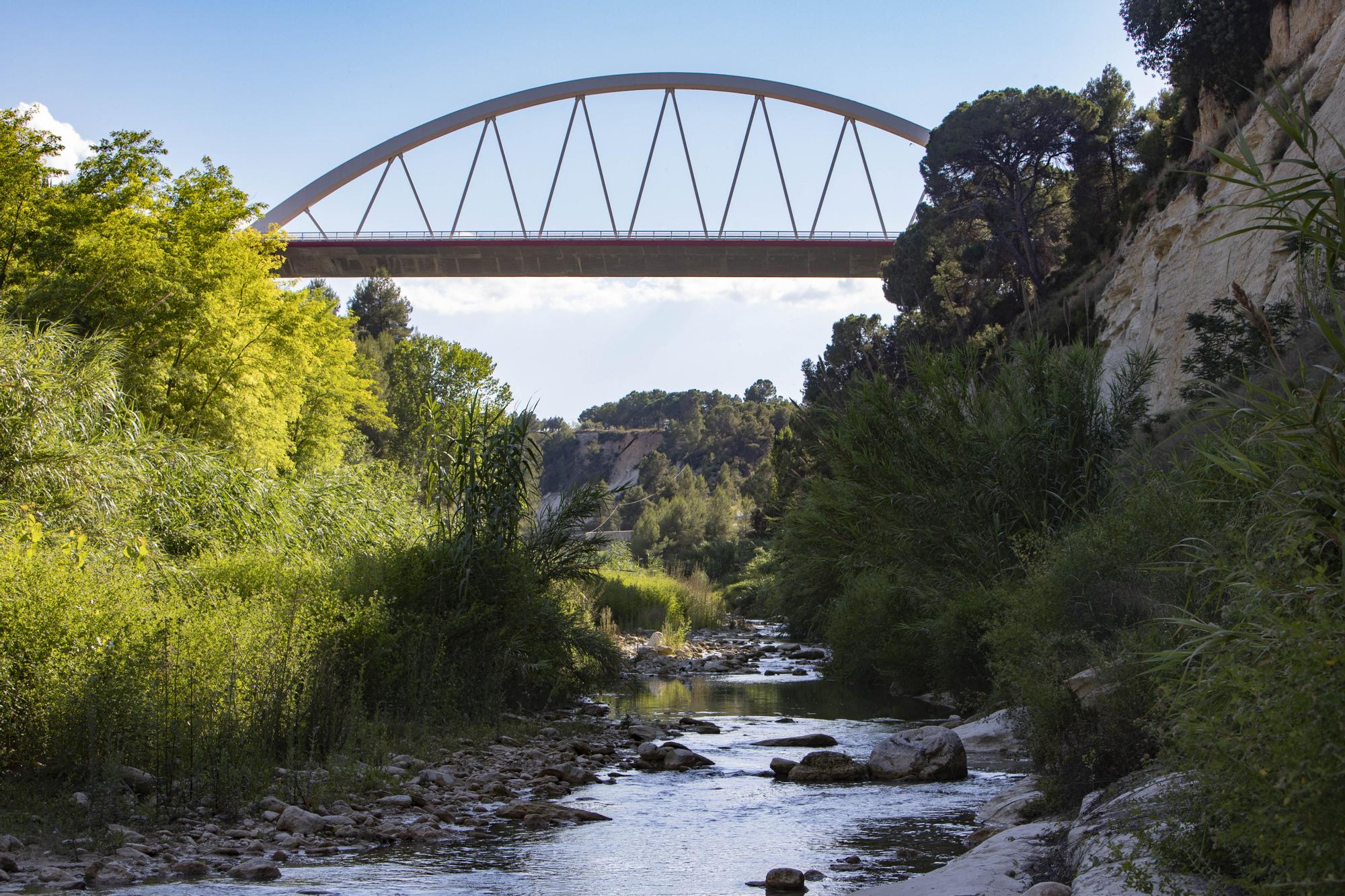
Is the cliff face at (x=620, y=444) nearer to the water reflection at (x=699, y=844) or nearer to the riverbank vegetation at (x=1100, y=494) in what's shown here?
the riverbank vegetation at (x=1100, y=494)

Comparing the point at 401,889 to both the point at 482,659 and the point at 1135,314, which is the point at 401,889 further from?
the point at 1135,314

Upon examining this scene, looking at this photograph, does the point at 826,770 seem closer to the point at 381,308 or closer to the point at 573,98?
the point at 573,98

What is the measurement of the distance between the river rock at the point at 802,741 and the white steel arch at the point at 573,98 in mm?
45104

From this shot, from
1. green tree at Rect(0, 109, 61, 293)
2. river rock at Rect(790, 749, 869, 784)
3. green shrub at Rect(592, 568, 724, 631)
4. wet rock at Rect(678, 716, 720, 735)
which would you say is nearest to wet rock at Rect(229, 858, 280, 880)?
river rock at Rect(790, 749, 869, 784)

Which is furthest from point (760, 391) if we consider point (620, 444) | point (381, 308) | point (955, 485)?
point (955, 485)

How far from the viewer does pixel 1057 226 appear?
38500 mm

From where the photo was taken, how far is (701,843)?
9.20 m

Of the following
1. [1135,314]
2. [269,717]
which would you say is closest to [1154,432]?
[1135,314]

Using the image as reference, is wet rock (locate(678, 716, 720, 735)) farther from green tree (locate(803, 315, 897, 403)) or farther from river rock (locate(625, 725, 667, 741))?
green tree (locate(803, 315, 897, 403))

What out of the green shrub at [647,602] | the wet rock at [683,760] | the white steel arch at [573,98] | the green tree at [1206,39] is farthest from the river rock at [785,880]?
the white steel arch at [573,98]

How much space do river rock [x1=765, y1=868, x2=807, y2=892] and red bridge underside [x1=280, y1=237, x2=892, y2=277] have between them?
3739cm

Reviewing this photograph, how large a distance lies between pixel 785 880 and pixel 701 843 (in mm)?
1621

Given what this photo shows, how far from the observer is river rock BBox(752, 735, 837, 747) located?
1426cm

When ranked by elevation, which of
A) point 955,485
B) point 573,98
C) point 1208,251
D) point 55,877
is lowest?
point 55,877
